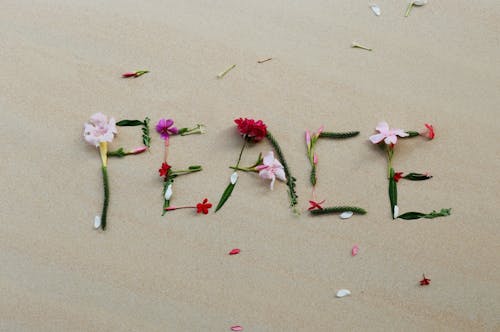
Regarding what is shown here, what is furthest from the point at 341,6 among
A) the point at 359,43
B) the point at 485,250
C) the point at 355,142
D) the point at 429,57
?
the point at 485,250

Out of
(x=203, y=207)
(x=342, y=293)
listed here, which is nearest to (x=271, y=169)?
(x=203, y=207)

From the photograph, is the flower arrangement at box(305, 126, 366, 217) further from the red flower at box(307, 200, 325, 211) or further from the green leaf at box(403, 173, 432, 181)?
the green leaf at box(403, 173, 432, 181)

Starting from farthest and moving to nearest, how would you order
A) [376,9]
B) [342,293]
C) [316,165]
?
[376,9] < [316,165] < [342,293]

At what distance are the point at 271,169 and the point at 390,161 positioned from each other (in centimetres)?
20

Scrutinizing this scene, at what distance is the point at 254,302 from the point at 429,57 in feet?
1.85

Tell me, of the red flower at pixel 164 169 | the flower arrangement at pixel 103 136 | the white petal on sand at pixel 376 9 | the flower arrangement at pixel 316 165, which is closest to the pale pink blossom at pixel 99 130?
the flower arrangement at pixel 103 136

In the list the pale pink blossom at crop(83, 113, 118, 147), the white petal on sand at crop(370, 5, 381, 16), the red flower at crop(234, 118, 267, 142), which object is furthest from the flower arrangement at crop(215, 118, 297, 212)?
the white petal on sand at crop(370, 5, 381, 16)

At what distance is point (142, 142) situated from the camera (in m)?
1.17

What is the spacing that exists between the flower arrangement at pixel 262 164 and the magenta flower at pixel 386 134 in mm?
158

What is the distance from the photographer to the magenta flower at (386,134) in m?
1.15

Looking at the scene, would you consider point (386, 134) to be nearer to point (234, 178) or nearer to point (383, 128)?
point (383, 128)

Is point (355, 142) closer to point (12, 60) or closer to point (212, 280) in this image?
point (212, 280)

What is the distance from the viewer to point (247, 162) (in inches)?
45.7

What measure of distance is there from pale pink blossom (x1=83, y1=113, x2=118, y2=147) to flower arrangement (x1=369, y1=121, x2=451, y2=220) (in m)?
0.44
